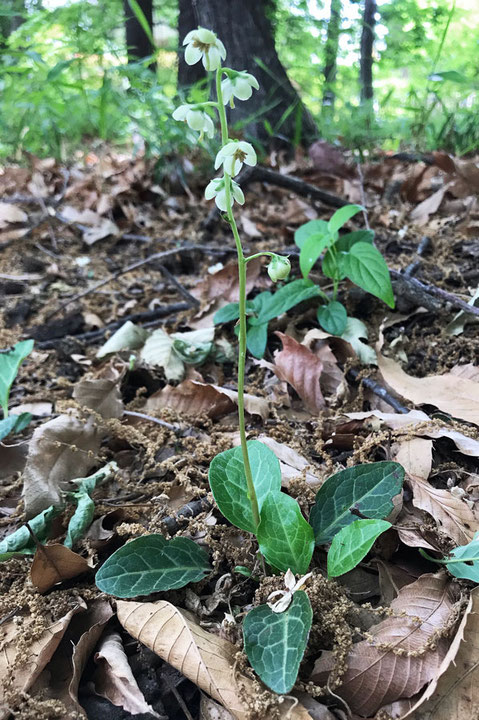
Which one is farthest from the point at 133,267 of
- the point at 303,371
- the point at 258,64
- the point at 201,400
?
the point at 258,64

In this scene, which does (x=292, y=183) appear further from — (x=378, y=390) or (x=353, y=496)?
(x=353, y=496)

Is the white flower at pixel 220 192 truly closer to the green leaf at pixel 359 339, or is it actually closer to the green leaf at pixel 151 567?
the green leaf at pixel 151 567

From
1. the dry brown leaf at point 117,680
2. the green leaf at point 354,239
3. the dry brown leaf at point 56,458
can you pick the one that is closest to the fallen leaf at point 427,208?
the green leaf at point 354,239

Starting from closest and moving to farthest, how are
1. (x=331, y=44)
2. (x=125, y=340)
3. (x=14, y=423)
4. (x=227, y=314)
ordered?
1. (x=14, y=423)
2. (x=227, y=314)
3. (x=125, y=340)
4. (x=331, y=44)

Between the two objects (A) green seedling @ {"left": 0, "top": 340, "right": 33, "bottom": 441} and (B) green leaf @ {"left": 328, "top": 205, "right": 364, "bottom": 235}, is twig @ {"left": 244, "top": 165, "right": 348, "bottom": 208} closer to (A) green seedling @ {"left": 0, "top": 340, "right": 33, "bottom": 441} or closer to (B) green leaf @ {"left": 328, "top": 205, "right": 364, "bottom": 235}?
(B) green leaf @ {"left": 328, "top": 205, "right": 364, "bottom": 235}

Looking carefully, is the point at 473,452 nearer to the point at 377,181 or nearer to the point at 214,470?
the point at 214,470
